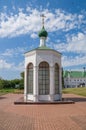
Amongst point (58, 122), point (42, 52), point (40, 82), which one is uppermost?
point (42, 52)

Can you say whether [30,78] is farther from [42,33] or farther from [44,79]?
[42,33]

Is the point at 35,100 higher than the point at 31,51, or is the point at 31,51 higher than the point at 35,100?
the point at 31,51

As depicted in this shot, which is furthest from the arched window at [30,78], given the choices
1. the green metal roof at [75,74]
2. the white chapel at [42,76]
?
the green metal roof at [75,74]

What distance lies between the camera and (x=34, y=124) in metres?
11.6

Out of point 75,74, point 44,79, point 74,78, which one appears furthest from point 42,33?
point 75,74

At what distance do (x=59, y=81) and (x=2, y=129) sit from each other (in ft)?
52.1

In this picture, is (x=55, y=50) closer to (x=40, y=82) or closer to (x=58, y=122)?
(x=40, y=82)

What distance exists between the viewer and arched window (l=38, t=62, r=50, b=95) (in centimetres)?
2416

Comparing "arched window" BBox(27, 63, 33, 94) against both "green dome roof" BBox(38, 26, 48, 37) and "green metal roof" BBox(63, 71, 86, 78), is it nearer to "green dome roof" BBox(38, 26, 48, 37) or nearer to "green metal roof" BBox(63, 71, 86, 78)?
"green dome roof" BBox(38, 26, 48, 37)

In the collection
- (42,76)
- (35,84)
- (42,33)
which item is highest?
(42,33)

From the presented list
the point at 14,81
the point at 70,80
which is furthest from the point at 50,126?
the point at 70,80

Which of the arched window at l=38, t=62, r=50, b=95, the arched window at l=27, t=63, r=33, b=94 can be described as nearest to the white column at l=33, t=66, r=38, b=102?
the arched window at l=38, t=62, r=50, b=95

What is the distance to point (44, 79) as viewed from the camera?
24.3m

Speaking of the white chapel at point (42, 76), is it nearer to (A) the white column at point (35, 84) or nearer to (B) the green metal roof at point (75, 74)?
A: (A) the white column at point (35, 84)
